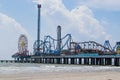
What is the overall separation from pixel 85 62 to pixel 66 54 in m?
26.0

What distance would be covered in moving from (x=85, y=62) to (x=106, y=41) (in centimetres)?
3558

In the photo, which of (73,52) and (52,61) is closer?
(73,52)

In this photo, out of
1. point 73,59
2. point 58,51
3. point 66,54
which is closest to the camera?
point 73,59

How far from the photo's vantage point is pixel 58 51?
194 m

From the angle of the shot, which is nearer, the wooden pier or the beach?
the beach

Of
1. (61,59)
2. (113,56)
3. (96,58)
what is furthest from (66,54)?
(113,56)

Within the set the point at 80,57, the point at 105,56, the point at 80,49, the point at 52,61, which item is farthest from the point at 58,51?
the point at 105,56

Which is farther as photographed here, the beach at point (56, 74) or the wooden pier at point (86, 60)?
the wooden pier at point (86, 60)

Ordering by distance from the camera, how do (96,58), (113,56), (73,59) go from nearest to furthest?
(113,56), (96,58), (73,59)

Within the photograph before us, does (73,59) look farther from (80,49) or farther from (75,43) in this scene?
(75,43)

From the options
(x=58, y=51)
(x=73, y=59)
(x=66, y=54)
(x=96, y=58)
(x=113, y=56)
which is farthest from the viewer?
(x=58, y=51)

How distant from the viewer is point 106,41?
615 ft

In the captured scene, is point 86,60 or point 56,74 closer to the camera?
point 56,74

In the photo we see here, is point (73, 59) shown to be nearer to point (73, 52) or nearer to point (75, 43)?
point (73, 52)
